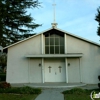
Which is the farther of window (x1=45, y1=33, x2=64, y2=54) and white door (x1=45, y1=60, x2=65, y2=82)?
window (x1=45, y1=33, x2=64, y2=54)

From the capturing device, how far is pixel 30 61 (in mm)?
21375

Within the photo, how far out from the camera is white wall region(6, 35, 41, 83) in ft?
69.3

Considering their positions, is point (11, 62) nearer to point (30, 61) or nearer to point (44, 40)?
point (30, 61)

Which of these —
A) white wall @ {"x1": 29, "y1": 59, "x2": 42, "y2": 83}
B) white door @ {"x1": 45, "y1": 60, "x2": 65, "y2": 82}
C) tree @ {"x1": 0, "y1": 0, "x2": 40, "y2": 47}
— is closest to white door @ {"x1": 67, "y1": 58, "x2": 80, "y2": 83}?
white door @ {"x1": 45, "y1": 60, "x2": 65, "y2": 82}

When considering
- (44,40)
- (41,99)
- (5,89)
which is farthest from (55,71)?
(41,99)

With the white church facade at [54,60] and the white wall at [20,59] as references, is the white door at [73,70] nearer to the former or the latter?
the white church facade at [54,60]

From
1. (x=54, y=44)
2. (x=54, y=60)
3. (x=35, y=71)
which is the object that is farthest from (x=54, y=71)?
(x=54, y=44)

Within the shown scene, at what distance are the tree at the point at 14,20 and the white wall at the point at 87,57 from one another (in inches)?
343

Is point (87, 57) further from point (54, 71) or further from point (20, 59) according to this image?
point (20, 59)

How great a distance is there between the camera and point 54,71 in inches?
851

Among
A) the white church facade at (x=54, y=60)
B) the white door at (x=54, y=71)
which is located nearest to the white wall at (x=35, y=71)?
the white church facade at (x=54, y=60)

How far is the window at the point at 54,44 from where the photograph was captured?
Result: 21547mm

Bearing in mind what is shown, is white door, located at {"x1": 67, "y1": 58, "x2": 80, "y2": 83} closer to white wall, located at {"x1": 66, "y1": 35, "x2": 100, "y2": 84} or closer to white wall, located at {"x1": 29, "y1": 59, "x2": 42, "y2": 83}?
white wall, located at {"x1": 66, "y1": 35, "x2": 100, "y2": 84}

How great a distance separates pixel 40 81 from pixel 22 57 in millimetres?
3207
